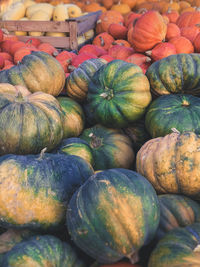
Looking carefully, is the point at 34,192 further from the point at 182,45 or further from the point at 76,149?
the point at 182,45

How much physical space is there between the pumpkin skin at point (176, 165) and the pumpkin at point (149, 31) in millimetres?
2308

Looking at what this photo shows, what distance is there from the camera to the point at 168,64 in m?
2.45

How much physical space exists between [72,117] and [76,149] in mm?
505

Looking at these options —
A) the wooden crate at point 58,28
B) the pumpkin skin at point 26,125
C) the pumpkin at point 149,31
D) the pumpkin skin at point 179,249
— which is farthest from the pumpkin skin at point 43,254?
the wooden crate at point 58,28

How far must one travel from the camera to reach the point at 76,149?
7.06 ft

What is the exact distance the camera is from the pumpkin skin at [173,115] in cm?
217

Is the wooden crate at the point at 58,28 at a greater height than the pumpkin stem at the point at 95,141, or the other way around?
the wooden crate at the point at 58,28

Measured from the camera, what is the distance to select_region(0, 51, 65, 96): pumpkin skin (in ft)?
8.01

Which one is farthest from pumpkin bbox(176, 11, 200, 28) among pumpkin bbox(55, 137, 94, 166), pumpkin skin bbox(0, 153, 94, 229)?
pumpkin skin bbox(0, 153, 94, 229)

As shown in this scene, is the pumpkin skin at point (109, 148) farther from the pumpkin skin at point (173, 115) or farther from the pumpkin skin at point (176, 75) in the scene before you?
the pumpkin skin at point (176, 75)

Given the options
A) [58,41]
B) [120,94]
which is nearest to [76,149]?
[120,94]

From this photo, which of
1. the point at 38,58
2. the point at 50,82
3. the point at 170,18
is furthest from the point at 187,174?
the point at 170,18

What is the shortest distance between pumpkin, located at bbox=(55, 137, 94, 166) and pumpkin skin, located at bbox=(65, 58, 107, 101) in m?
0.68

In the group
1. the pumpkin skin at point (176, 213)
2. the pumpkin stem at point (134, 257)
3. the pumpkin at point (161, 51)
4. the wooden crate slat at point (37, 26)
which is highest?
the wooden crate slat at point (37, 26)
